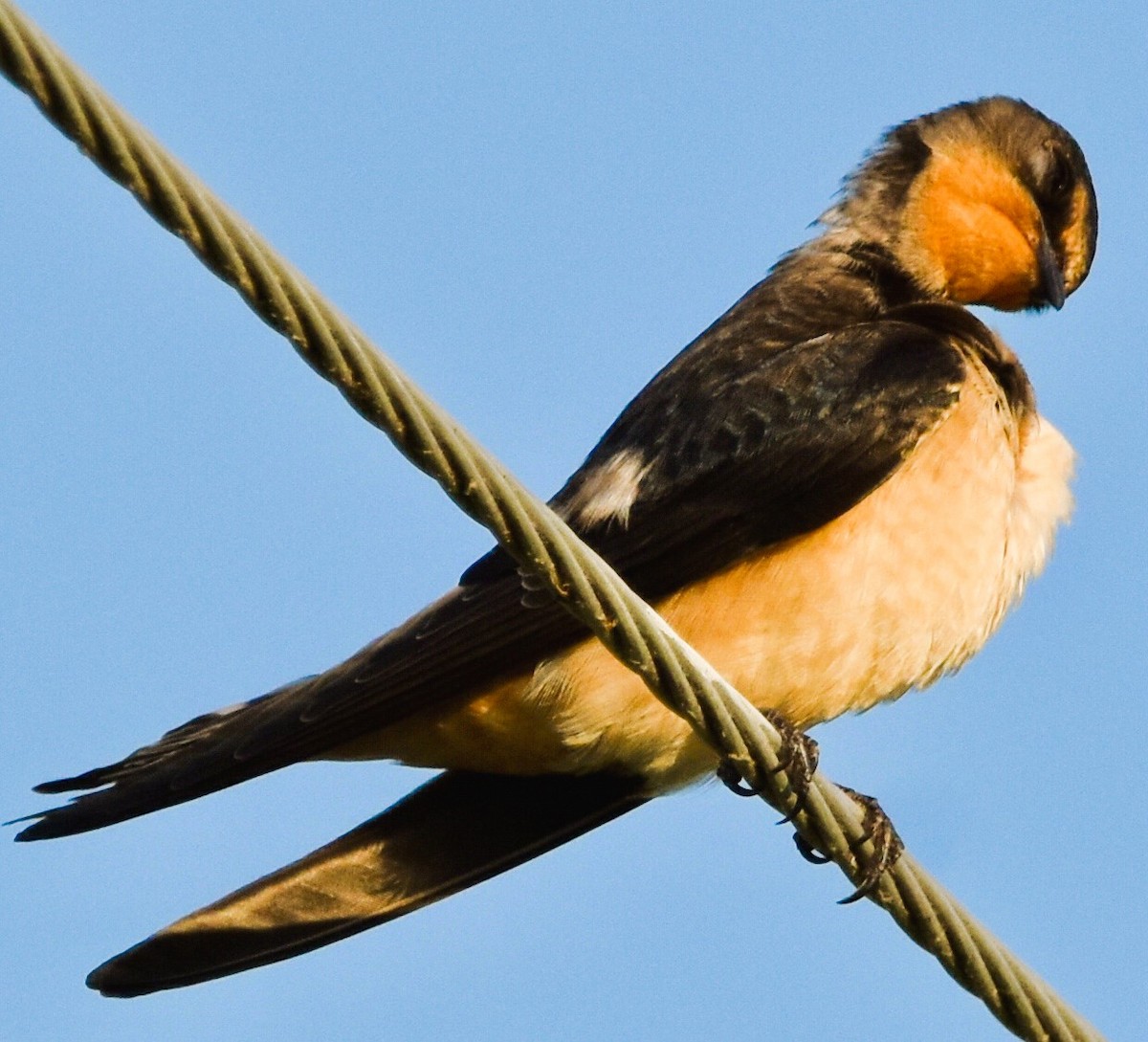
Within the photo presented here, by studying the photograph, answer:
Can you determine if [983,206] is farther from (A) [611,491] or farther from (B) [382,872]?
(B) [382,872]

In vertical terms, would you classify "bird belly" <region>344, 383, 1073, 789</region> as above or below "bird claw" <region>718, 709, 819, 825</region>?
above

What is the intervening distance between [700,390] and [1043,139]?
5.67ft

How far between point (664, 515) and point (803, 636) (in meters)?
→ 0.41

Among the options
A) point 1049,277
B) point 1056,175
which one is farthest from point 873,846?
point 1056,175

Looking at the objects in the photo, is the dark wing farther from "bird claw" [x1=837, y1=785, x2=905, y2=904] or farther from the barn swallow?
"bird claw" [x1=837, y1=785, x2=905, y2=904]

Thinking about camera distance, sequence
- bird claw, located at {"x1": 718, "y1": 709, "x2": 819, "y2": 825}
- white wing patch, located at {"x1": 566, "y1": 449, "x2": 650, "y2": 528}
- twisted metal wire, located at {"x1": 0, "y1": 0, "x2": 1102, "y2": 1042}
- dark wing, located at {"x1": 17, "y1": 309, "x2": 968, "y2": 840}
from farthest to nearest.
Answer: white wing patch, located at {"x1": 566, "y1": 449, "x2": 650, "y2": 528}, dark wing, located at {"x1": 17, "y1": 309, "x2": 968, "y2": 840}, bird claw, located at {"x1": 718, "y1": 709, "x2": 819, "y2": 825}, twisted metal wire, located at {"x1": 0, "y1": 0, "x2": 1102, "y2": 1042}

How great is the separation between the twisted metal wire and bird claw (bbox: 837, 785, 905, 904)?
0.02 metres

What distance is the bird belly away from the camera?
4.64 meters

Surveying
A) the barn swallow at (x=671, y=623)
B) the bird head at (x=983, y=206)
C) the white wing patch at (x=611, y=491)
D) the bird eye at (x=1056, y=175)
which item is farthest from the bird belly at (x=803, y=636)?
the bird eye at (x=1056, y=175)

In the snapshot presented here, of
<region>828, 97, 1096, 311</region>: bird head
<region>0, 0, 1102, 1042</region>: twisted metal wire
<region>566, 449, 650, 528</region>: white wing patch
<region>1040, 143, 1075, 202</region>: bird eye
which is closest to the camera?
<region>0, 0, 1102, 1042</region>: twisted metal wire

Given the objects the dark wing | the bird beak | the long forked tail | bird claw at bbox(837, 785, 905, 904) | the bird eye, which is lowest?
bird claw at bbox(837, 785, 905, 904)

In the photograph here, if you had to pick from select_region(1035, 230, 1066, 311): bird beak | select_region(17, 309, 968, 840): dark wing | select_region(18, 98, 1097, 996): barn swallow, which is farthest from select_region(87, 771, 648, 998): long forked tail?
select_region(1035, 230, 1066, 311): bird beak

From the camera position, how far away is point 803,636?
4625 mm

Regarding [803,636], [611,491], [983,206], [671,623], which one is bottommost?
[803,636]
